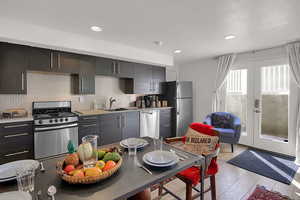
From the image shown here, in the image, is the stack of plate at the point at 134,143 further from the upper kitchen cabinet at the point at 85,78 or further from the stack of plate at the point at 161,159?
the upper kitchen cabinet at the point at 85,78

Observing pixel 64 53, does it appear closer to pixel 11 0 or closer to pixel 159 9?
pixel 11 0

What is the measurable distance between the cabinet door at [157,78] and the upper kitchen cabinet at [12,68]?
116 inches

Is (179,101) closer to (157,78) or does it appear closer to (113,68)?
(157,78)

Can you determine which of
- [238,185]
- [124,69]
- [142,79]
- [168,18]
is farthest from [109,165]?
[142,79]

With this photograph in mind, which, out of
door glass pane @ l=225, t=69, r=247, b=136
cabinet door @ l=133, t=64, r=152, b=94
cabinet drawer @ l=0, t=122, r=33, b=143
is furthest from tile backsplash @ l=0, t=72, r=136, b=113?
door glass pane @ l=225, t=69, r=247, b=136

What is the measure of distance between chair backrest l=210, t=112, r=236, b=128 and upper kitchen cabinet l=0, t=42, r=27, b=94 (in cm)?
436

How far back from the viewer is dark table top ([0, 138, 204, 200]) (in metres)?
0.79

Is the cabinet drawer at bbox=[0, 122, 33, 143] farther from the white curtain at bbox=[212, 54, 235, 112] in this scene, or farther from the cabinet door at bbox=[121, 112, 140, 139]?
the white curtain at bbox=[212, 54, 235, 112]

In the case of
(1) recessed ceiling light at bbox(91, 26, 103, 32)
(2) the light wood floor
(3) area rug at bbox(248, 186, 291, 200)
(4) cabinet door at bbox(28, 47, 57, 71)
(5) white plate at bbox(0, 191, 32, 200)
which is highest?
(1) recessed ceiling light at bbox(91, 26, 103, 32)

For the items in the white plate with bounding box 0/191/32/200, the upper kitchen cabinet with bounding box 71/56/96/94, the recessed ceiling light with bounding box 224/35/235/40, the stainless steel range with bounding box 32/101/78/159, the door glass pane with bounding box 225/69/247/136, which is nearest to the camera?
the white plate with bounding box 0/191/32/200

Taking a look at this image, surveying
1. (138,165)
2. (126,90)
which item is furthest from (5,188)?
(126,90)

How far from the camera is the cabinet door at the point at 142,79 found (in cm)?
395

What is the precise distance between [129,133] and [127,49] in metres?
2.01

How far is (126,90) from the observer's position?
13.5 feet
